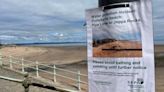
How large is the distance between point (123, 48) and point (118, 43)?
6 centimetres

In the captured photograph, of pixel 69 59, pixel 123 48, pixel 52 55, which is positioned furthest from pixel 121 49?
pixel 52 55

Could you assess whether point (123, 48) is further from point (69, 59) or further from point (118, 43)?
point (69, 59)

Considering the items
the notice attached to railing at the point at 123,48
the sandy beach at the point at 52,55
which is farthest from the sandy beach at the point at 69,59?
the notice attached to railing at the point at 123,48

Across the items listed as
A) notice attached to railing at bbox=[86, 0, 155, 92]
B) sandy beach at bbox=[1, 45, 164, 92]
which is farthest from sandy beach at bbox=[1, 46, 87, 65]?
notice attached to railing at bbox=[86, 0, 155, 92]

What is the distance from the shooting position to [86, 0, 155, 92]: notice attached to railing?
11.4 feet

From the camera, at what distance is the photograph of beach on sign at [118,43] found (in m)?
3.53

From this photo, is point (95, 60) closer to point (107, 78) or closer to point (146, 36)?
point (107, 78)

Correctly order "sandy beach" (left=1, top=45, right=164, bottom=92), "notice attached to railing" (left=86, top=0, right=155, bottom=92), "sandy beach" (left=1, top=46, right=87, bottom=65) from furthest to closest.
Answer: "sandy beach" (left=1, top=46, right=87, bottom=65)
"sandy beach" (left=1, top=45, right=164, bottom=92)
"notice attached to railing" (left=86, top=0, right=155, bottom=92)

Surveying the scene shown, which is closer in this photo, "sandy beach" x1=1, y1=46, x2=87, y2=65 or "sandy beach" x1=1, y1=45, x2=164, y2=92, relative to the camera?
"sandy beach" x1=1, y1=45, x2=164, y2=92

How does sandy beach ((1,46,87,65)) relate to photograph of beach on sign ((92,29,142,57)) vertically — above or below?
below

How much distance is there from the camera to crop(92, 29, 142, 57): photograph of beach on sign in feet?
11.6

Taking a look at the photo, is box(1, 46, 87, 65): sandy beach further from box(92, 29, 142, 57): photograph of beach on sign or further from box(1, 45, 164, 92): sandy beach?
box(92, 29, 142, 57): photograph of beach on sign

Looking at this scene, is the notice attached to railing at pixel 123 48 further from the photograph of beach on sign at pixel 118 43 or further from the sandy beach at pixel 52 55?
the sandy beach at pixel 52 55

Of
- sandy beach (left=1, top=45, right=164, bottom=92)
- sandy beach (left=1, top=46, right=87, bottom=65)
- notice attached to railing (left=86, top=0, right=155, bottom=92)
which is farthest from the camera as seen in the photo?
sandy beach (left=1, top=46, right=87, bottom=65)
